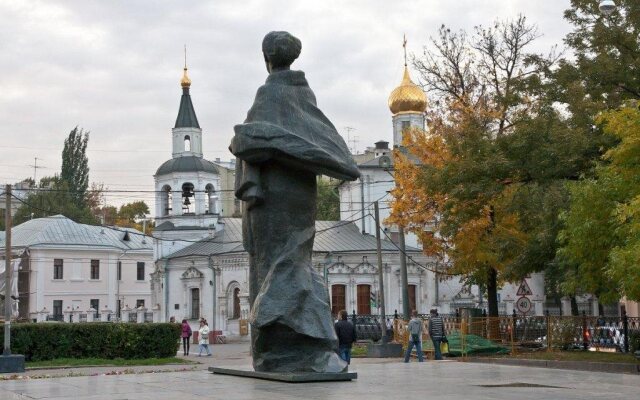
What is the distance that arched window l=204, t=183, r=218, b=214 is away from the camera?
56.7 metres

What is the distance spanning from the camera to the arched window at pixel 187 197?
54850 millimetres

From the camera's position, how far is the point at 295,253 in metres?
10.1

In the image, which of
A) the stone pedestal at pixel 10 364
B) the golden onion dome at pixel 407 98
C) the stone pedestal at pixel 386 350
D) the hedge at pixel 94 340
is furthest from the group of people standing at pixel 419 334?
the golden onion dome at pixel 407 98

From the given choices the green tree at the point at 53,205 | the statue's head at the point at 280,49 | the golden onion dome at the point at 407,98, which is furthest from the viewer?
the green tree at the point at 53,205

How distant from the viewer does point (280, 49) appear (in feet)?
34.6

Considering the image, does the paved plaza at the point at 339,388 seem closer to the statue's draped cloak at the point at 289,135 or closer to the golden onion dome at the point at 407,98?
the statue's draped cloak at the point at 289,135

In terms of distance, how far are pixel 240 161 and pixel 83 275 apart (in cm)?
5133

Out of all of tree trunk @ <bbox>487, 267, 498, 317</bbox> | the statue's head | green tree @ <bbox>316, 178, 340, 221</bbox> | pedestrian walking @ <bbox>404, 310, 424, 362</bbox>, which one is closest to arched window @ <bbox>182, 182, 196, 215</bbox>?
green tree @ <bbox>316, 178, 340, 221</bbox>

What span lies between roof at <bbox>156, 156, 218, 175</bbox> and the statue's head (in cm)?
4561

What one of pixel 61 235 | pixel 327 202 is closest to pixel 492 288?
pixel 61 235

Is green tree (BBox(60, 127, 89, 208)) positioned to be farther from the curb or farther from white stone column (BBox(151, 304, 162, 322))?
the curb

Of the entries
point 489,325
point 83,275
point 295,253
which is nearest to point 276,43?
point 295,253

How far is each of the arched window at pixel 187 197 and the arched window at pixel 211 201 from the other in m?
0.94

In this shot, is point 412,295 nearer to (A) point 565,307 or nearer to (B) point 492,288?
(A) point 565,307
